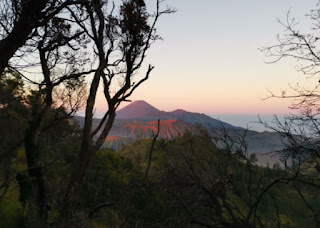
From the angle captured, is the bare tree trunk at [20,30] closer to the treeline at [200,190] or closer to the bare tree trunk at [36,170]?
the treeline at [200,190]

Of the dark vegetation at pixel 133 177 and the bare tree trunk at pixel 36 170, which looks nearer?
the dark vegetation at pixel 133 177

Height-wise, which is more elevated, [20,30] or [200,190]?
[20,30]

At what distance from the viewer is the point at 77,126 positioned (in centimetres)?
4378

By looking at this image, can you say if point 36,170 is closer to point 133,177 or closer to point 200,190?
point 133,177

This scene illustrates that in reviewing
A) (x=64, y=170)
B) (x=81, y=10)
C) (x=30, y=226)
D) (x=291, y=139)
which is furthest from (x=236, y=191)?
(x=64, y=170)

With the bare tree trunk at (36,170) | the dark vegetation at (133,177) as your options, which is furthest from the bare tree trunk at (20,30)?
the bare tree trunk at (36,170)

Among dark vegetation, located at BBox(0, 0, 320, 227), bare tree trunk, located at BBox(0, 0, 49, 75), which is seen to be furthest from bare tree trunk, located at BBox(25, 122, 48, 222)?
bare tree trunk, located at BBox(0, 0, 49, 75)

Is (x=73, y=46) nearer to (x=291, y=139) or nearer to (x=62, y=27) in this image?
(x=62, y=27)

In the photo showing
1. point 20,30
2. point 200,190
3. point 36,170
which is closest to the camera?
point 200,190

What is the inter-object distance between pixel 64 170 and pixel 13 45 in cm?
1963

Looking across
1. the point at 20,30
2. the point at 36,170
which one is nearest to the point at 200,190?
the point at 20,30

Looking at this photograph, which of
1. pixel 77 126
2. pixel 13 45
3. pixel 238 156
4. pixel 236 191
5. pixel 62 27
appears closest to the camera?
pixel 236 191

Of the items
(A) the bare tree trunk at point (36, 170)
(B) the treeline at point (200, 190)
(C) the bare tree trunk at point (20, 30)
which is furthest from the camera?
(A) the bare tree trunk at point (36, 170)

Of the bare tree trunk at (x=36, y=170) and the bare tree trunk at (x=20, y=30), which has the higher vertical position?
the bare tree trunk at (x=20, y=30)
